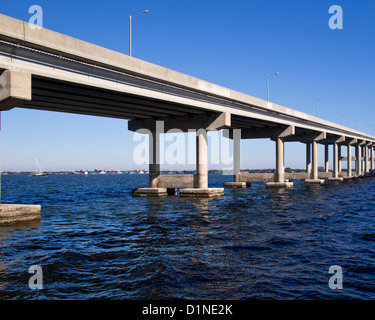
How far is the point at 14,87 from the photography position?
63.2ft

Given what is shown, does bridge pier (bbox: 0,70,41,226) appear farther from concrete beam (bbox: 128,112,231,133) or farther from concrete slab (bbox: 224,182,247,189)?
concrete slab (bbox: 224,182,247,189)

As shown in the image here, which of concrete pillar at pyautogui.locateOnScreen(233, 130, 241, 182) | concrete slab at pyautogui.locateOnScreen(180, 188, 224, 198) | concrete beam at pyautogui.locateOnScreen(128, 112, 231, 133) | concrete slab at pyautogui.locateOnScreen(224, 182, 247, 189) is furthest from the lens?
concrete pillar at pyautogui.locateOnScreen(233, 130, 241, 182)

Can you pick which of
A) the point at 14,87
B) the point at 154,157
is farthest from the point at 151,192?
the point at 14,87

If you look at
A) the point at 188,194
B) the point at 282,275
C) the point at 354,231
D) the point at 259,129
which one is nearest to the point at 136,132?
the point at 188,194

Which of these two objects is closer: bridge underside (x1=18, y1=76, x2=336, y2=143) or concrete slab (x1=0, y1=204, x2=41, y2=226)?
concrete slab (x1=0, y1=204, x2=41, y2=226)

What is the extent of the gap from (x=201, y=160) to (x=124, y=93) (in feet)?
49.4

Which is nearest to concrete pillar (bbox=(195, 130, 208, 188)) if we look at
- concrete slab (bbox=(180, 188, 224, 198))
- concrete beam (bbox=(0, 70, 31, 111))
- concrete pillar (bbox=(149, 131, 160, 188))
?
concrete slab (bbox=(180, 188, 224, 198))

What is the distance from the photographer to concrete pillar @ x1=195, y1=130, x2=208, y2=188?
1590 inches

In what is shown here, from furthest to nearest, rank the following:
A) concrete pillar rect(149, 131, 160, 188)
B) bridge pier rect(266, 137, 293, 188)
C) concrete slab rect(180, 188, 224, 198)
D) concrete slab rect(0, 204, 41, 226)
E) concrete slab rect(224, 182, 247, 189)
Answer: concrete slab rect(224, 182, 247, 189)
bridge pier rect(266, 137, 293, 188)
concrete pillar rect(149, 131, 160, 188)
concrete slab rect(180, 188, 224, 198)
concrete slab rect(0, 204, 41, 226)

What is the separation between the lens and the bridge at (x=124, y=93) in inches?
779

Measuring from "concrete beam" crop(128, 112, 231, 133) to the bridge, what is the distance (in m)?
0.10

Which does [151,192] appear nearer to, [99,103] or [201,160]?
[201,160]

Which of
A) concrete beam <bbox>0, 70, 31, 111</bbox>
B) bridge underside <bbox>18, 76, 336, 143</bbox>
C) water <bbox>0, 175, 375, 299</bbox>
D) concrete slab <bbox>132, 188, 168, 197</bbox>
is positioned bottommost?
water <bbox>0, 175, 375, 299</bbox>

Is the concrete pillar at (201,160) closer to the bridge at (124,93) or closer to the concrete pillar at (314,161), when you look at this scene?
the bridge at (124,93)
